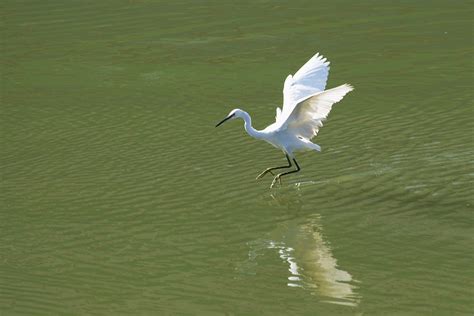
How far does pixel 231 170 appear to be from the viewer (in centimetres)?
1253

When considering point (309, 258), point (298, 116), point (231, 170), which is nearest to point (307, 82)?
point (298, 116)

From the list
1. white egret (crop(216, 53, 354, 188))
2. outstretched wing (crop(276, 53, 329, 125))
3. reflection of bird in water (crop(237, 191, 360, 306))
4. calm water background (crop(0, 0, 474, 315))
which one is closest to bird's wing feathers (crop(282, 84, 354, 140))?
white egret (crop(216, 53, 354, 188))

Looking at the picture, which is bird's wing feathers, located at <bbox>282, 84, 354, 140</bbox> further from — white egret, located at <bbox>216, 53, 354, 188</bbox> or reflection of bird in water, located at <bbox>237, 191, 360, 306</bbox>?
reflection of bird in water, located at <bbox>237, 191, 360, 306</bbox>

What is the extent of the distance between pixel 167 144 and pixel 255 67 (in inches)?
194

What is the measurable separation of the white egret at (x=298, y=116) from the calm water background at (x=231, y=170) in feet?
1.60

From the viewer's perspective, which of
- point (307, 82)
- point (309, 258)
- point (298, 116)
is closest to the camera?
point (309, 258)

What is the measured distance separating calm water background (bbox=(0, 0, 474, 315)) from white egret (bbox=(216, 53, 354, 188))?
1.60 ft

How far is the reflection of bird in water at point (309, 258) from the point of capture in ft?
28.1

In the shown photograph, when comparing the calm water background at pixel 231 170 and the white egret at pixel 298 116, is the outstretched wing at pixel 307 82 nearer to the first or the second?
the white egret at pixel 298 116

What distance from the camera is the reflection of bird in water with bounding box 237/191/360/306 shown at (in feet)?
28.1

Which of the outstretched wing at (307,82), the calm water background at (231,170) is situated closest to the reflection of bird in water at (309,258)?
the calm water background at (231,170)

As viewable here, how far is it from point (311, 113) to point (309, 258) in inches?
102

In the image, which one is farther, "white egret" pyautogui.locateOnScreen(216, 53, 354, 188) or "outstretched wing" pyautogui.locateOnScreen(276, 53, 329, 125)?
"outstretched wing" pyautogui.locateOnScreen(276, 53, 329, 125)

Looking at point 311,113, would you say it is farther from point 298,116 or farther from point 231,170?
point 231,170
